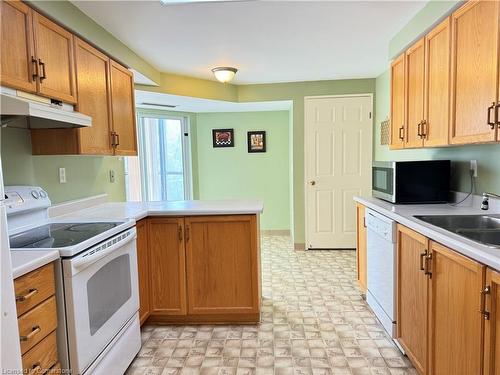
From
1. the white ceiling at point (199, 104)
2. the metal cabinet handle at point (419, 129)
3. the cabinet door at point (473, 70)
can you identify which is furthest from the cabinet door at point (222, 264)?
the white ceiling at point (199, 104)

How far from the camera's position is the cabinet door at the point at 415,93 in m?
2.31

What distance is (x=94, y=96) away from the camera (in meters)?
2.39

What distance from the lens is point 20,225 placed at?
1.93 meters

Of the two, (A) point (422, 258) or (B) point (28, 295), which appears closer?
(B) point (28, 295)

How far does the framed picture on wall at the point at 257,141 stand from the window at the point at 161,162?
100 cm

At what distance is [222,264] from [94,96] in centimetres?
154

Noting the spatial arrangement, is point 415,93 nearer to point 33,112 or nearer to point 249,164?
point 33,112

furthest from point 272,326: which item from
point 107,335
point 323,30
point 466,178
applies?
point 323,30

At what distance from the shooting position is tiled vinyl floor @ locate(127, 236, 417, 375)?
201 centimetres

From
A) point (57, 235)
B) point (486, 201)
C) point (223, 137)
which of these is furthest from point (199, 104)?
point (486, 201)

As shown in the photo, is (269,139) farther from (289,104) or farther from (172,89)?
(172,89)

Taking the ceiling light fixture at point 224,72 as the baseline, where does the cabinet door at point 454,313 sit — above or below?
below

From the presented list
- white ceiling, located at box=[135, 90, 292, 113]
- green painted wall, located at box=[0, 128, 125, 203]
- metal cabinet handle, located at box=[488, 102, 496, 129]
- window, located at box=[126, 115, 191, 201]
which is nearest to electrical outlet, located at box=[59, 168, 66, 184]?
green painted wall, located at box=[0, 128, 125, 203]

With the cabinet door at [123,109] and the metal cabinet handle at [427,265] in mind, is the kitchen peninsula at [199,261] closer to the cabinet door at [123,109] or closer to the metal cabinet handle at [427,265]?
the cabinet door at [123,109]
